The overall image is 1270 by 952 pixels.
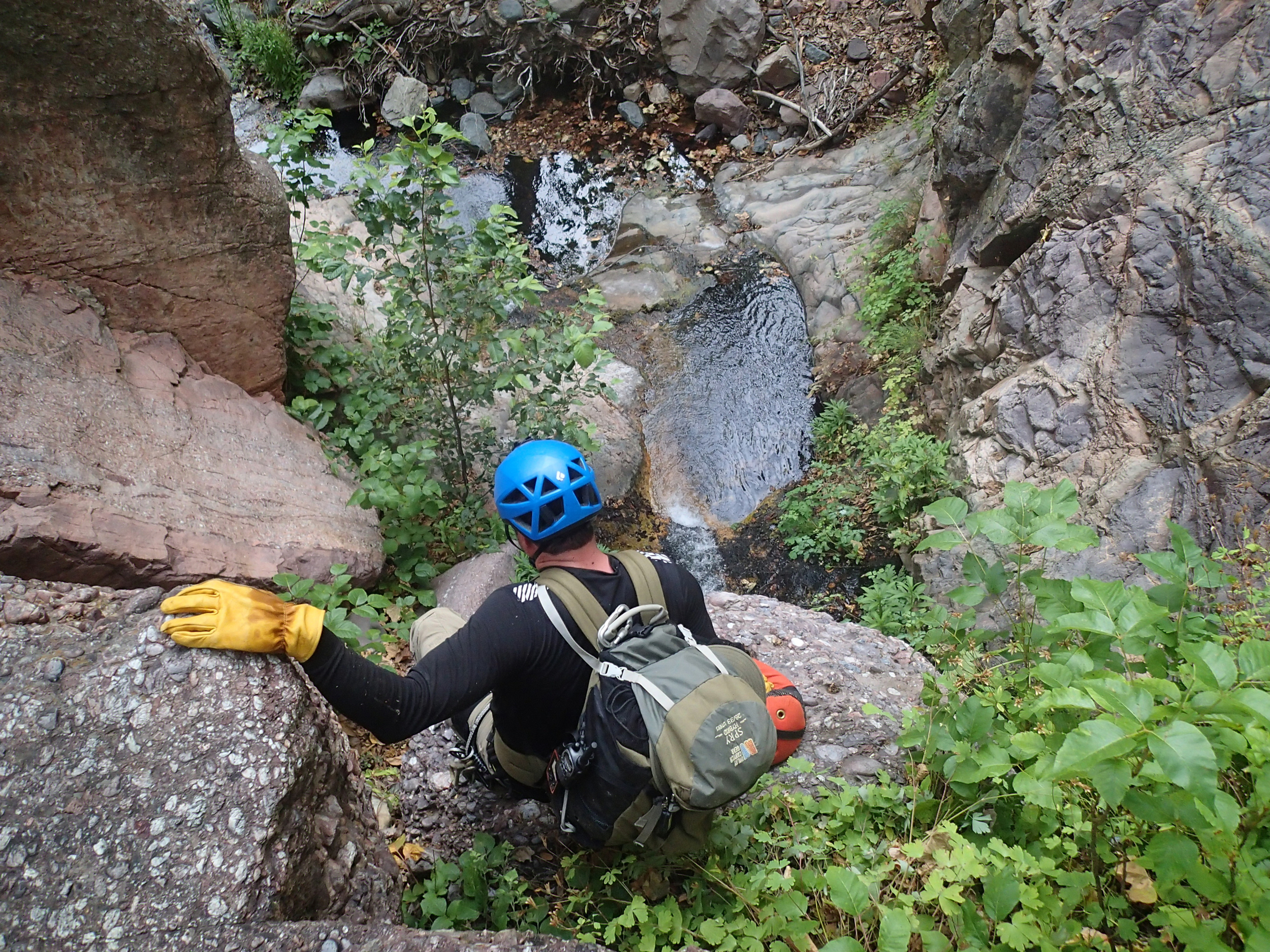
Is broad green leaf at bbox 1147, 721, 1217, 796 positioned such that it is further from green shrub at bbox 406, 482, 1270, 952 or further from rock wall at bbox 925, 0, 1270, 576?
rock wall at bbox 925, 0, 1270, 576

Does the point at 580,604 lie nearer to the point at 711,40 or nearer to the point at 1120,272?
the point at 1120,272

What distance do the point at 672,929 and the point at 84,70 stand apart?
15.1 ft

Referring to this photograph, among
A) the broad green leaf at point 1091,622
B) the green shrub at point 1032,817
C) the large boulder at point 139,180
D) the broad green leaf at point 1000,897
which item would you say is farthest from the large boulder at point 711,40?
the broad green leaf at point 1000,897

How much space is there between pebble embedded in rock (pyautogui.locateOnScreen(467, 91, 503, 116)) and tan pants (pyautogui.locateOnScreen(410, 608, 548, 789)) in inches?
462

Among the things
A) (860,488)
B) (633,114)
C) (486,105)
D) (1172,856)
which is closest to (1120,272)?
(860,488)

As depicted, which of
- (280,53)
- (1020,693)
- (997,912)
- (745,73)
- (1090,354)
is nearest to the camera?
(997,912)

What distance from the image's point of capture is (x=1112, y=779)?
4.69 feet

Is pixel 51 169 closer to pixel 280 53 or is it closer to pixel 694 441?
pixel 694 441

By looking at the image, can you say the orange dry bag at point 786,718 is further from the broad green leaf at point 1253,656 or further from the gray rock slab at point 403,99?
the gray rock slab at point 403,99

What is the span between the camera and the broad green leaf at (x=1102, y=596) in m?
1.82

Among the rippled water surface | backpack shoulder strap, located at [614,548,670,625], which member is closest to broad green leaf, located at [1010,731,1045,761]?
backpack shoulder strap, located at [614,548,670,625]

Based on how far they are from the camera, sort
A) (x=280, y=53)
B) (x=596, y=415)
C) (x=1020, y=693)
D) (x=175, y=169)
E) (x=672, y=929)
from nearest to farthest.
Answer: (x=672, y=929) → (x=1020, y=693) → (x=175, y=169) → (x=596, y=415) → (x=280, y=53)

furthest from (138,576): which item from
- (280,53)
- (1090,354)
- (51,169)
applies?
(280,53)

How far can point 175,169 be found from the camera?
4105 millimetres
